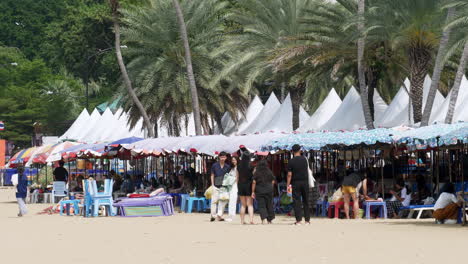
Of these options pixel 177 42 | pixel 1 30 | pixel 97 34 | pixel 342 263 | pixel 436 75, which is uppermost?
pixel 1 30

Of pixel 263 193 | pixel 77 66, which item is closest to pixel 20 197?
pixel 263 193

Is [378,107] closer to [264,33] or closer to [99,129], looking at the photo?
[264,33]

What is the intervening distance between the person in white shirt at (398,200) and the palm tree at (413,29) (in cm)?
673

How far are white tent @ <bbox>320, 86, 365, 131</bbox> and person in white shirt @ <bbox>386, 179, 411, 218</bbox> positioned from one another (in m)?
11.6

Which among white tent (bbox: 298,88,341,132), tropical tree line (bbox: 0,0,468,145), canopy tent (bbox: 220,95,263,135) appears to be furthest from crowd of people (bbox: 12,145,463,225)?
canopy tent (bbox: 220,95,263,135)

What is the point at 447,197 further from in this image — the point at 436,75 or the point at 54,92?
the point at 54,92

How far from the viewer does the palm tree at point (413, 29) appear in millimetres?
28859

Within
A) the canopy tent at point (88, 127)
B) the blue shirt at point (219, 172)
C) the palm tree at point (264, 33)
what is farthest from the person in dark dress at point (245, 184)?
the canopy tent at point (88, 127)

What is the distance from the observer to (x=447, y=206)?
1956 cm

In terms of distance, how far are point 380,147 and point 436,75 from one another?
5287 millimetres

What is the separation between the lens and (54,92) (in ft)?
285

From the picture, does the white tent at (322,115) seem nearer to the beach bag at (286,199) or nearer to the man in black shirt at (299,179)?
the beach bag at (286,199)

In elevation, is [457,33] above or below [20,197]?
above

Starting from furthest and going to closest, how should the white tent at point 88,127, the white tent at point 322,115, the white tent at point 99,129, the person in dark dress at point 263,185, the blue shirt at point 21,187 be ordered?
1. the white tent at point 88,127
2. the white tent at point 99,129
3. the white tent at point 322,115
4. the blue shirt at point 21,187
5. the person in dark dress at point 263,185
